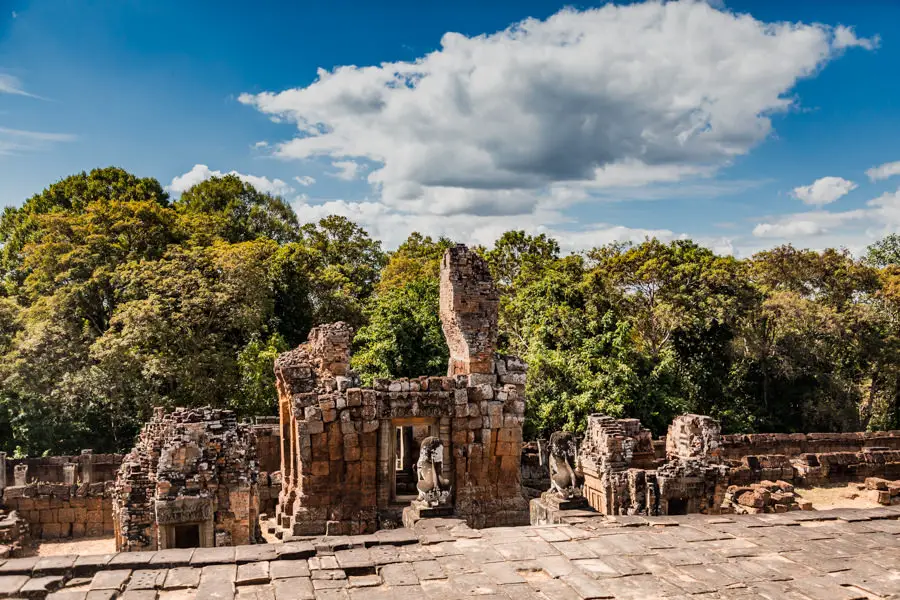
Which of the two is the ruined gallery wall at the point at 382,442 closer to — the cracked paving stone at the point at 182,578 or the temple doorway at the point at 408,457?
the temple doorway at the point at 408,457

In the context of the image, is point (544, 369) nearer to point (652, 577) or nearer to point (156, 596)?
point (652, 577)

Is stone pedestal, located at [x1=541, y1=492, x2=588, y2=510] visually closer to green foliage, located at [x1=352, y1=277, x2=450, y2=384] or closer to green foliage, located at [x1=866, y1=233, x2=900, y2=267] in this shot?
green foliage, located at [x1=352, y1=277, x2=450, y2=384]

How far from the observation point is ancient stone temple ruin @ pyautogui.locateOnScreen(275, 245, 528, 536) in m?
14.4

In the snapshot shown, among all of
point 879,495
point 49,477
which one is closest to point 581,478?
point 879,495

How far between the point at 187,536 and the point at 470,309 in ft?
24.6

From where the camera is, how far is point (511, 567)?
8.88m

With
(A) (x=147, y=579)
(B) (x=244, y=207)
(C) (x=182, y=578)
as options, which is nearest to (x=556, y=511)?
(C) (x=182, y=578)

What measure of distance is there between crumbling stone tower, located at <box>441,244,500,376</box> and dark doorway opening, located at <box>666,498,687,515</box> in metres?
4.38

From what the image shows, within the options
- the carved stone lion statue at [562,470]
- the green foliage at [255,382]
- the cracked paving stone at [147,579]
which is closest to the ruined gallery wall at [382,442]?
the carved stone lion statue at [562,470]

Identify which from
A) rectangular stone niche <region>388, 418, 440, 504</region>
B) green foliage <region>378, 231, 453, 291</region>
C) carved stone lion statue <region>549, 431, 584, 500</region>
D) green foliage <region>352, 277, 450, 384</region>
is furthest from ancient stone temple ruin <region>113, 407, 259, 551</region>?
green foliage <region>378, 231, 453, 291</region>

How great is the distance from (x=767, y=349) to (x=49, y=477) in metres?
24.0

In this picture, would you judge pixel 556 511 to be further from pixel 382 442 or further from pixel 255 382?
pixel 255 382

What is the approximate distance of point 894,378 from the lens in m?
27.5

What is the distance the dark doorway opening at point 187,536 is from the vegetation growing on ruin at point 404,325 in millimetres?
12177
